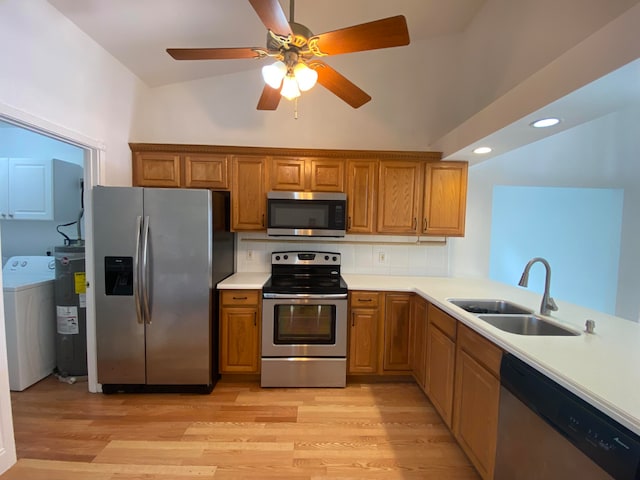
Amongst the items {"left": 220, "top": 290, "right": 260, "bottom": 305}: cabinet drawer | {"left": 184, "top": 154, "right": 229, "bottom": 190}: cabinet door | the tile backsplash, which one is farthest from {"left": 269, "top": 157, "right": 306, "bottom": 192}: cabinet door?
{"left": 220, "top": 290, "right": 260, "bottom": 305}: cabinet drawer

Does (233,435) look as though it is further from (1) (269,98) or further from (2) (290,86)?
(1) (269,98)

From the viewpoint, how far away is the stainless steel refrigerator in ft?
7.37

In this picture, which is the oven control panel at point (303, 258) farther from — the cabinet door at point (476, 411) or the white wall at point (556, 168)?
the cabinet door at point (476, 411)

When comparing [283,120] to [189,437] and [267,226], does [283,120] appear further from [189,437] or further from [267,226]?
[189,437]

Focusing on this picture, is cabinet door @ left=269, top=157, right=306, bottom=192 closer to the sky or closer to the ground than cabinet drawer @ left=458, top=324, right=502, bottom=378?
closer to the sky

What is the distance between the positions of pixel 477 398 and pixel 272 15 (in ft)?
7.28

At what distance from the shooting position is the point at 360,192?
2.84m

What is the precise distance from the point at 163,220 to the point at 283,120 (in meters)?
1.61

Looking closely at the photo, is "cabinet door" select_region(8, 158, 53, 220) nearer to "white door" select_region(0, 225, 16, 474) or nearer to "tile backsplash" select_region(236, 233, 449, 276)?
"white door" select_region(0, 225, 16, 474)

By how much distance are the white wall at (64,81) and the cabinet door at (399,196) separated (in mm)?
2562

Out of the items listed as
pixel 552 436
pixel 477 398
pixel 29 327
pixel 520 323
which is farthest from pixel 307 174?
pixel 29 327

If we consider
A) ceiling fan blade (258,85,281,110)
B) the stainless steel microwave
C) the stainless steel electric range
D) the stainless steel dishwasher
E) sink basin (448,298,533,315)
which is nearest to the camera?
the stainless steel dishwasher

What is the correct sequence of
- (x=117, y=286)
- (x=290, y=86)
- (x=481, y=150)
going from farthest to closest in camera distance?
(x=481, y=150) → (x=117, y=286) → (x=290, y=86)

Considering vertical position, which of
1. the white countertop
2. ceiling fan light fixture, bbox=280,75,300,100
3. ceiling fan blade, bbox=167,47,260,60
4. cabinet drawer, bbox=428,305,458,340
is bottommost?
cabinet drawer, bbox=428,305,458,340
